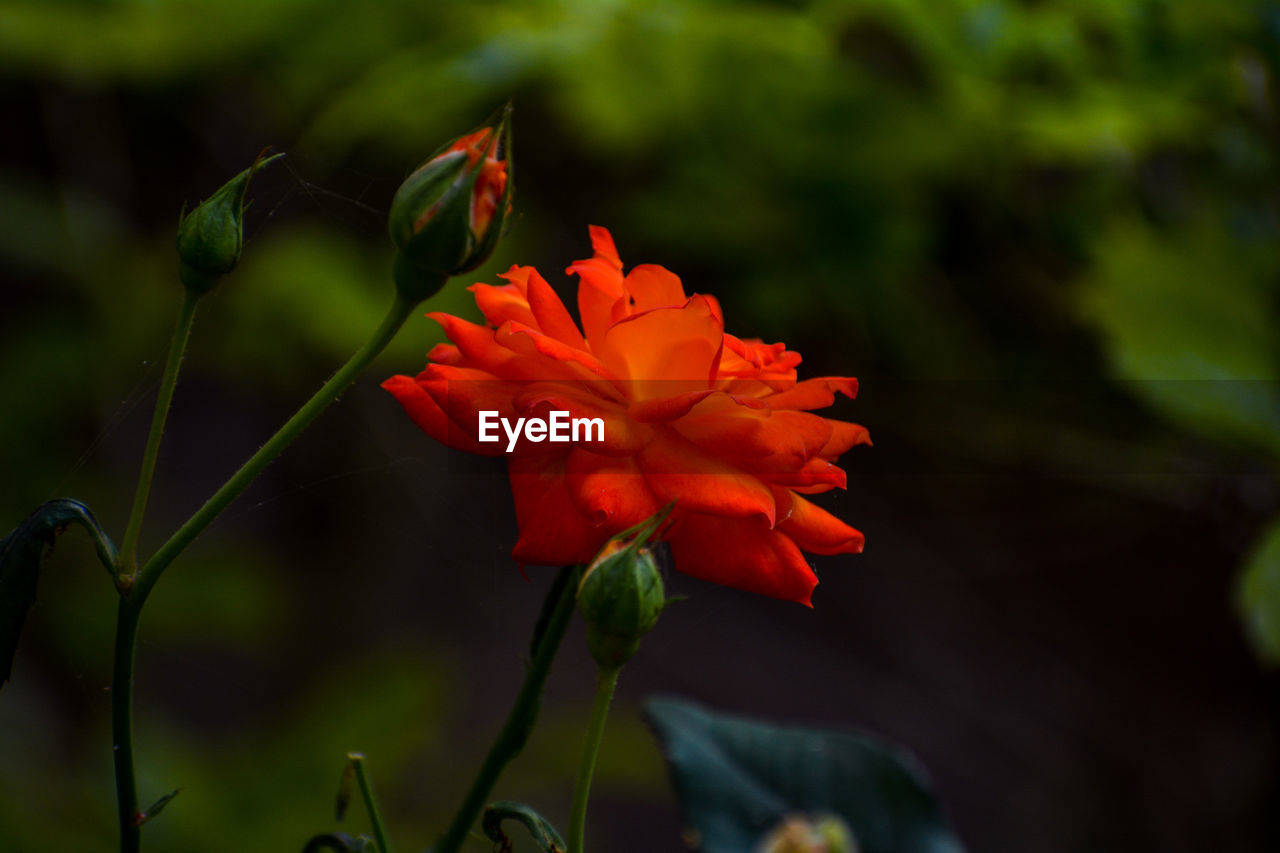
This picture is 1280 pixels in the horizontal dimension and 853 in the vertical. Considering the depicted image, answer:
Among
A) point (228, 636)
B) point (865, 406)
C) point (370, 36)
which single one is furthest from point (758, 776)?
point (370, 36)

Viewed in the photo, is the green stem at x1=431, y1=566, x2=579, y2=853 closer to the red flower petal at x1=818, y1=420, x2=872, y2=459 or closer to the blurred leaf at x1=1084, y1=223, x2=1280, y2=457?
the red flower petal at x1=818, y1=420, x2=872, y2=459

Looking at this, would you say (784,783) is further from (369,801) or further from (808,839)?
(369,801)

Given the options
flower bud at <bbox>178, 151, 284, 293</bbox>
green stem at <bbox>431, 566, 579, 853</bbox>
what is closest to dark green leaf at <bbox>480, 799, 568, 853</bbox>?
green stem at <bbox>431, 566, 579, 853</bbox>

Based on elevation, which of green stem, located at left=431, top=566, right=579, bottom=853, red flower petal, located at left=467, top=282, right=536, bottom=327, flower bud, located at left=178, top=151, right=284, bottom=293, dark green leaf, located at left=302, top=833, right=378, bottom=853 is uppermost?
flower bud, located at left=178, top=151, right=284, bottom=293

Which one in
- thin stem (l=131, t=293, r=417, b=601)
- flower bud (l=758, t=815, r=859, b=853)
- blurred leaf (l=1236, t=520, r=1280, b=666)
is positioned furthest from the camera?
blurred leaf (l=1236, t=520, r=1280, b=666)

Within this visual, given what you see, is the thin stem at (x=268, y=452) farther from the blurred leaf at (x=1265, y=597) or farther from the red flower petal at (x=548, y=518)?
the blurred leaf at (x=1265, y=597)

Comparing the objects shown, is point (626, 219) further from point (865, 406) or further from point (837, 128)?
point (865, 406)

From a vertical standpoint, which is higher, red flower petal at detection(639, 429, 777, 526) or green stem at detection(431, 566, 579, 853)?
red flower petal at detection(639, 429, 777, 526)

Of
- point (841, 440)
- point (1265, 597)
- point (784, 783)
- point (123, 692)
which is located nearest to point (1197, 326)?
point (1265, 597)
